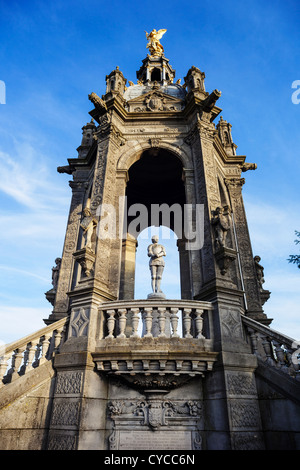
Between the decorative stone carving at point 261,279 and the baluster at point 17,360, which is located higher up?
the decorative stone carving at point 261,279

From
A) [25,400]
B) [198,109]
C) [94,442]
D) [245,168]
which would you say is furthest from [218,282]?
[245,168]

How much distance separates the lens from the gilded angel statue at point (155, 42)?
2306 cm

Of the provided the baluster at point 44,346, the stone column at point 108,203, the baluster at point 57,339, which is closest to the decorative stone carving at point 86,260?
the stone column at point 108,203

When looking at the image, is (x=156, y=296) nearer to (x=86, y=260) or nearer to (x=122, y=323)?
(x=122, y=323)

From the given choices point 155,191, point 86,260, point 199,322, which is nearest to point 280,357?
point 199,322

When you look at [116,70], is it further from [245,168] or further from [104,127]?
[245,168]

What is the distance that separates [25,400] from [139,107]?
12900 millimetres

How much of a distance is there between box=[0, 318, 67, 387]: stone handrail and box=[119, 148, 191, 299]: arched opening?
6.82 m

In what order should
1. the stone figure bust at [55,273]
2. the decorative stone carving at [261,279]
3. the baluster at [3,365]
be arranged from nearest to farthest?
1. the baluster at [3,365]
2. the decorative stone carving at [261,279]
3. the stone figure bust at [55,273]

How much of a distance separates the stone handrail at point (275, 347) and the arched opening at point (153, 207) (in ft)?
22.3

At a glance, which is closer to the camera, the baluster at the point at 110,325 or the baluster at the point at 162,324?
the baluster at the point at 162,324

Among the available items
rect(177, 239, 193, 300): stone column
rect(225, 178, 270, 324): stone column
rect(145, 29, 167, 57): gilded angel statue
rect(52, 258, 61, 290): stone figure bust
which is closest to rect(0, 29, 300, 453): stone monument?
rect(225, 178, 270, 324): stone column

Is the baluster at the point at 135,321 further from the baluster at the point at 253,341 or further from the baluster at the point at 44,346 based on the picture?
the baluster at the point at 253,341

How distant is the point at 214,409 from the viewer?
6883 millimetres
